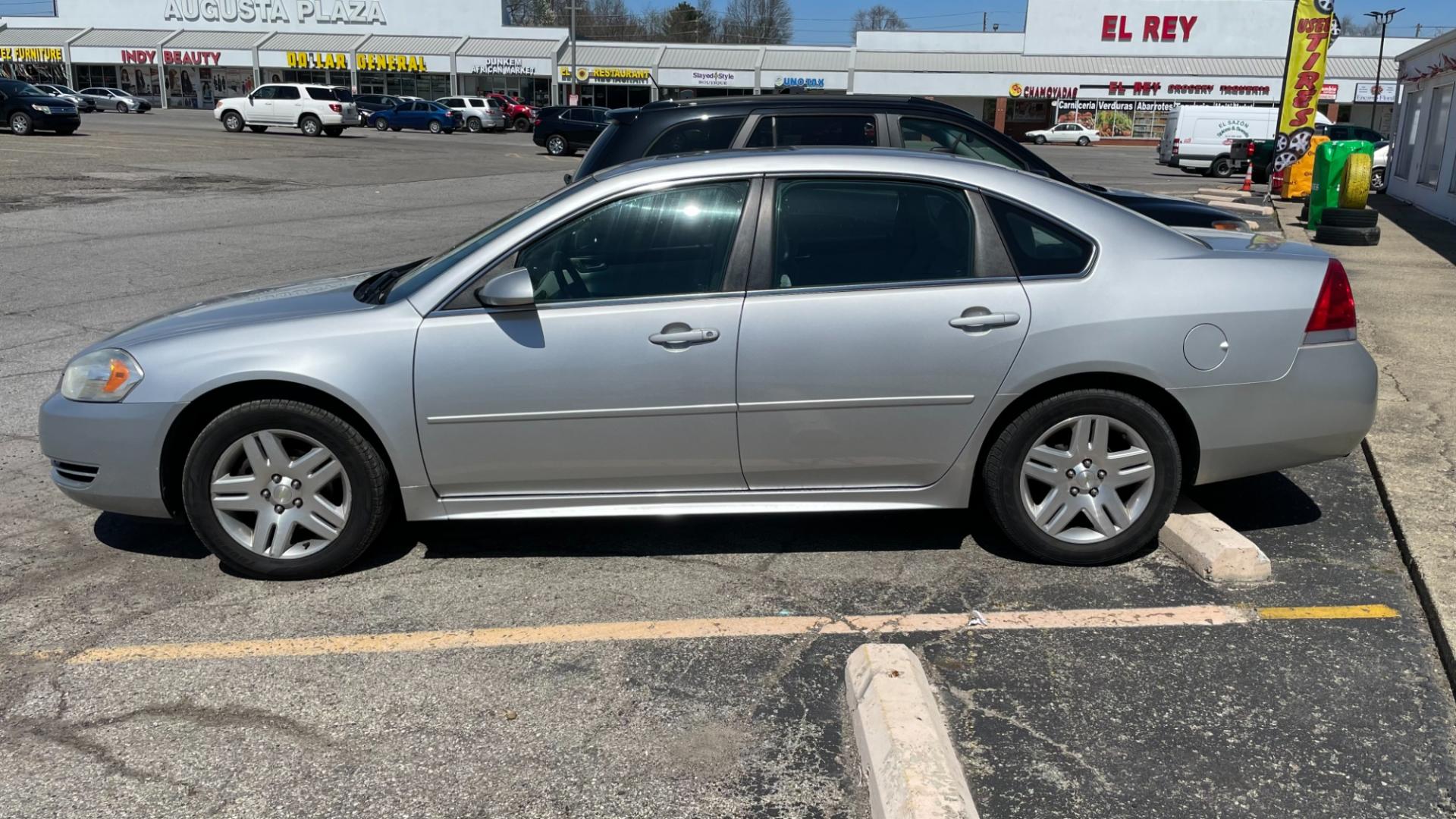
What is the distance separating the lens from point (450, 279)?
410 cm

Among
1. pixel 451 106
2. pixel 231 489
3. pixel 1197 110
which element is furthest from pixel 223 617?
pixel 451 106

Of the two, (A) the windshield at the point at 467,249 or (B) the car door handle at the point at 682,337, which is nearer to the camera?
(B) the car door handle at the point at 682,337

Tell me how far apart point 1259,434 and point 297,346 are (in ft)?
11.7

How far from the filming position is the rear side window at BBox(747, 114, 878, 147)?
24.2ft

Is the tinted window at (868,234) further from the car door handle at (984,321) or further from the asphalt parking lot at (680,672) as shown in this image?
the asphalt parking lot at (680,672)

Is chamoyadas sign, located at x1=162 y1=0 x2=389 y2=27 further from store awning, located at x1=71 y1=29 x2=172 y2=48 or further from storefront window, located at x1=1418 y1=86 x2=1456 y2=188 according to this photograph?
storefront window, located at x1=1418 y1=86 x2=1456 y2=188

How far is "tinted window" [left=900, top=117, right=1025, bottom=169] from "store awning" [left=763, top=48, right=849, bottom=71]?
60.4m

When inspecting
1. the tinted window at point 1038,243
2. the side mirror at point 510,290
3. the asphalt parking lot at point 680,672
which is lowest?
the asphalt parking lot at point 680,672

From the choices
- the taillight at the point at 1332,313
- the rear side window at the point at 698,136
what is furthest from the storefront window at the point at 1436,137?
the taillight at the point at 1332,313

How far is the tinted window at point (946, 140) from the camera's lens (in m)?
7.39

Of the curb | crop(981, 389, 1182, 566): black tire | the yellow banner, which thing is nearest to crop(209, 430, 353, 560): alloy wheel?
the curb

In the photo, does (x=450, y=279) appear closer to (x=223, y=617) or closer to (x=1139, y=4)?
(x=223, y=617)

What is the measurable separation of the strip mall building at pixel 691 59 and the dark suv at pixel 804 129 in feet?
182

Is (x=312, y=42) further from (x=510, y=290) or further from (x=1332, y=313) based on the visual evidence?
(x=1332, y=313)
